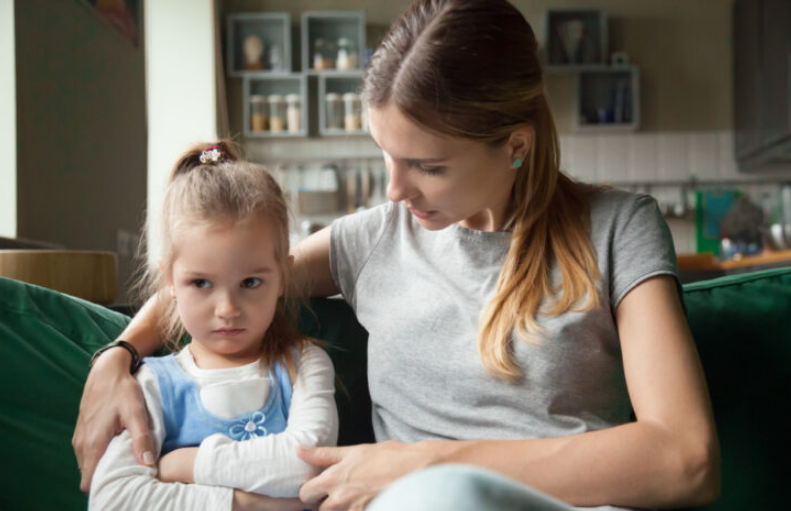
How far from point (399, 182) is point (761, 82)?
4620 mm

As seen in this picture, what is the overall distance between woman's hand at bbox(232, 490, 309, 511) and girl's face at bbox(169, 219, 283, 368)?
0.72 ft

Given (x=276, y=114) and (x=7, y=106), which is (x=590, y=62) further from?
(x=7, y=106)

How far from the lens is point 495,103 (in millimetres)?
1048

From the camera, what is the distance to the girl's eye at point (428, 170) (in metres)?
1.06

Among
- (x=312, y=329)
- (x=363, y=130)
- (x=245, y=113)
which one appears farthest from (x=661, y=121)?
(x=312, y=329)

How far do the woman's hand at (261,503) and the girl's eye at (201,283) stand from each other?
0.29m

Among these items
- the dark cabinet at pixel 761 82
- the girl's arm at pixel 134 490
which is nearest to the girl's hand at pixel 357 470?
the girl's arm at pixel 134 490

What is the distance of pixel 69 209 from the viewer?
2447 mm

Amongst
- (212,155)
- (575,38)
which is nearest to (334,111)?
(575,38)

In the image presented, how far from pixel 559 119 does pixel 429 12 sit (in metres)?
4.60

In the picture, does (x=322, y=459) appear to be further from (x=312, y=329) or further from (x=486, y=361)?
(x=312, y=329)

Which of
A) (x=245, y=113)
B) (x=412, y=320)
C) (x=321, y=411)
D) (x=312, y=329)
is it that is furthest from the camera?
(x=245, y=113)

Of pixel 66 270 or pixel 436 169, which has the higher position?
pixel 436 169

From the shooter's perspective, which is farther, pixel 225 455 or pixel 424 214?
pixel 424 214
